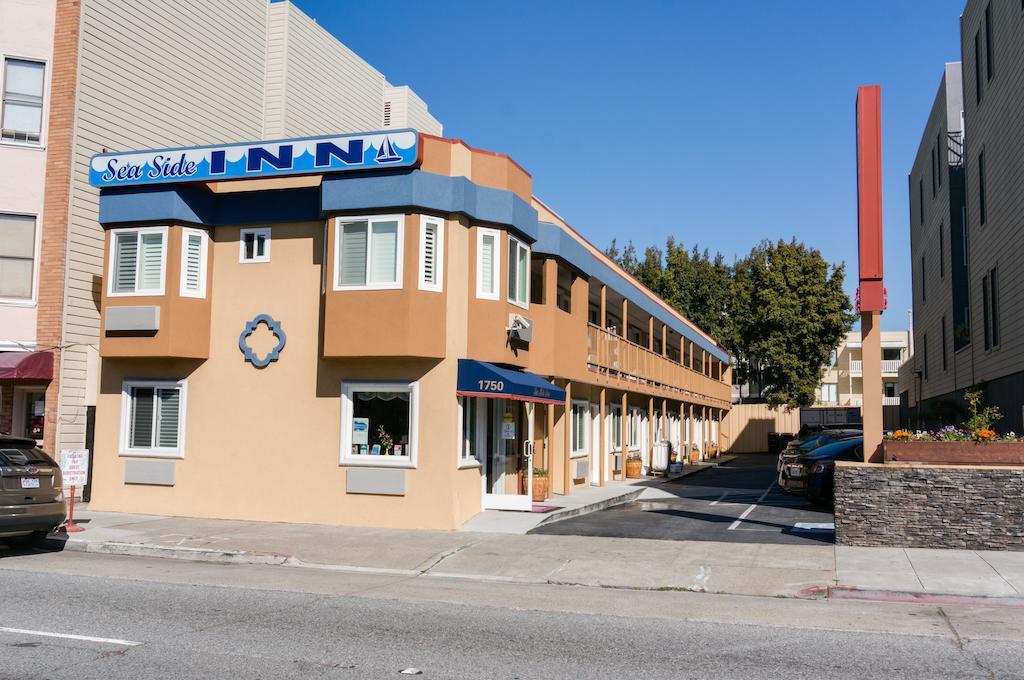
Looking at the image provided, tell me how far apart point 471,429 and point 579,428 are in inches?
306

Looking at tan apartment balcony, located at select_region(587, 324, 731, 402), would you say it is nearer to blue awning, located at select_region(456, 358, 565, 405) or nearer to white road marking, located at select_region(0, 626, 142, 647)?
blue awning, located at select_region(456, 358, 565, 405)

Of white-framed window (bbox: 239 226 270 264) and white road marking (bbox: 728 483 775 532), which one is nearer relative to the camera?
white road marking (bbox: 728 483 775 532)

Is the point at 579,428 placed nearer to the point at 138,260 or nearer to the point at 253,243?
the point at 253,243

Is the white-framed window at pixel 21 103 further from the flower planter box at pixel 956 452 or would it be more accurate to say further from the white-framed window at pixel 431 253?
the flower planter box at pixel 956 452

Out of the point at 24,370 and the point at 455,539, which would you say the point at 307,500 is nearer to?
the point at 455,539

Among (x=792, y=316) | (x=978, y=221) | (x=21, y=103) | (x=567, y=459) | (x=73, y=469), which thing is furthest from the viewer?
(x=792, y=316)

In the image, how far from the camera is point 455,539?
15.4 meters

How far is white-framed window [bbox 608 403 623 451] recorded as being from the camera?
1123 inches

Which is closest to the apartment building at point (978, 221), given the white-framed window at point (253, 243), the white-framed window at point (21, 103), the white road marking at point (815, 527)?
the white road marking at point (815, 527)

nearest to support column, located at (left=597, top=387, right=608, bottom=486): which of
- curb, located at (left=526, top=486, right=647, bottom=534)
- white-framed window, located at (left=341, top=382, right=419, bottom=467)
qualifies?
curb, located at (left=526, top=486, right=647, bottom=534)

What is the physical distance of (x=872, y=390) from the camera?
48.8ft

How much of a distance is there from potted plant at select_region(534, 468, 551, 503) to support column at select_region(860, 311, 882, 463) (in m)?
7.67

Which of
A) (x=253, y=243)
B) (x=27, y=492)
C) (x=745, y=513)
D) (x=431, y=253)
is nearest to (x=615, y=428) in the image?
(x=745, y=513)

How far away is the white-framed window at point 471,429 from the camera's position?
1719 cm
